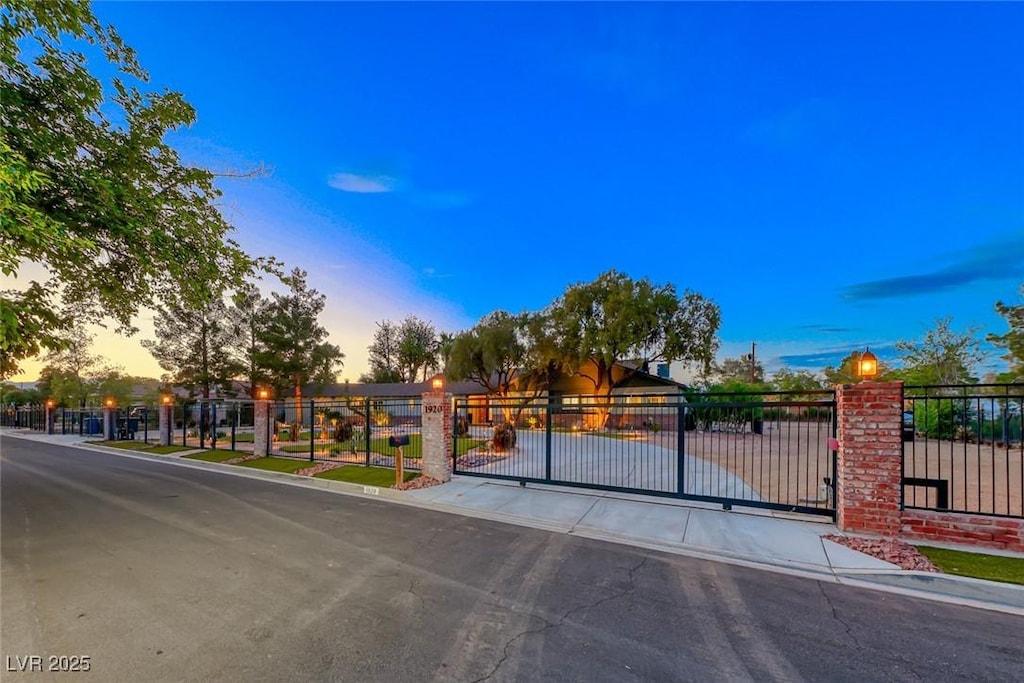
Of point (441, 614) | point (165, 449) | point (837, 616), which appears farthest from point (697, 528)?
point (165, 449)

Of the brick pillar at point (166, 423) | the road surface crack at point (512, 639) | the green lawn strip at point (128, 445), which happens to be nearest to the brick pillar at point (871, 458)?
the road surface crack at point (512, 639)

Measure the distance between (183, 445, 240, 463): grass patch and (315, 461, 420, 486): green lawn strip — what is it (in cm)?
595

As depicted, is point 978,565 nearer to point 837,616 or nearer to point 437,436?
point 837,616

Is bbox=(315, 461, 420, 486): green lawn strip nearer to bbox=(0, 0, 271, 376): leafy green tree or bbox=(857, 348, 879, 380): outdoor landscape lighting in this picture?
bbox=(0, 0, 271, 376): leafy green tree

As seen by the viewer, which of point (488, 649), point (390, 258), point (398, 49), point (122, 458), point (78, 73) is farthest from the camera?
point (390, 258)

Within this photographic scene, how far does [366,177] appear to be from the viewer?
15.0m

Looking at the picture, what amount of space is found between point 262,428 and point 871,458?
16.7 meters

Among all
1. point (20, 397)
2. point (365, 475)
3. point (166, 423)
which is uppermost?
point (365, 475)

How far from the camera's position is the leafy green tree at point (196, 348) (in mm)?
29562

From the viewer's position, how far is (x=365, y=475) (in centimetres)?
1086

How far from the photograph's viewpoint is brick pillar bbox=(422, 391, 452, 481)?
33.2 ft

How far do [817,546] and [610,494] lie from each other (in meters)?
3.68

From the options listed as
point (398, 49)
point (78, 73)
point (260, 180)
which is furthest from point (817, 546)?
point (398, 49)

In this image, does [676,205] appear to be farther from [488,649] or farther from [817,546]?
[488,649]
